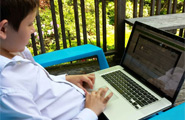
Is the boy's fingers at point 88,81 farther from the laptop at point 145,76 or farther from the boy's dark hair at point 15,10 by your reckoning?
the boy's dark hair at point 15,10

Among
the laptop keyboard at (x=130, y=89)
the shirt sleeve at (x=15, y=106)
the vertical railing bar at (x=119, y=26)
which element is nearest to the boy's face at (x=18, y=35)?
the shirt sleeve at (x=15, y=106)

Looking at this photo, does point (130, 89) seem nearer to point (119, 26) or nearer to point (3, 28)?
point (3, 28)

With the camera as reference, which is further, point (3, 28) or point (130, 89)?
point (130, 89)

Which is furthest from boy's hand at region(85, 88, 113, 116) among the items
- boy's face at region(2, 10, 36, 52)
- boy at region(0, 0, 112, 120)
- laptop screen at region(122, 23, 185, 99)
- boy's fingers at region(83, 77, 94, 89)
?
boy's face at region(2, 10, 36, 52)

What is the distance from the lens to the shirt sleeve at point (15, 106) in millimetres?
635

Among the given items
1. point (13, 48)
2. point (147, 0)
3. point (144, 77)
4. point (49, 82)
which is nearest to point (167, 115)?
point (144, 77)

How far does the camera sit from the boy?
0.65 m

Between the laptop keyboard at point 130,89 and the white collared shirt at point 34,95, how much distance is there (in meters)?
0.21

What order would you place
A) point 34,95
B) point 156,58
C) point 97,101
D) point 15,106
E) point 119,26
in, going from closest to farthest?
point 15,106 < point 34,95 < point 97,101 < point 156,58 < point 119,26

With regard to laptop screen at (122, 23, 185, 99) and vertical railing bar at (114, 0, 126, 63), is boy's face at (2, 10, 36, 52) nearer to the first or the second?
laptop screen at (122, 23, 185, 99)

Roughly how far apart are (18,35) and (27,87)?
0.67 feet

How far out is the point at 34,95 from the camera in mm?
781

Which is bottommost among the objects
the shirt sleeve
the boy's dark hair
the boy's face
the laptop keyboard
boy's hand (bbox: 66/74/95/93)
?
the laptop keyboard

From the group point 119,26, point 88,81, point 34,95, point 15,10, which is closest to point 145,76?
point 88,81
